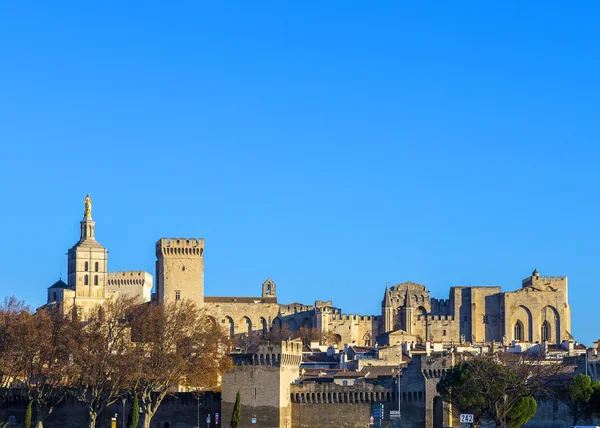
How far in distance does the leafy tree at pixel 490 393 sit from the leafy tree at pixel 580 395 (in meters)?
2.64

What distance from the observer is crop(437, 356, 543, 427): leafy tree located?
86.6 meters

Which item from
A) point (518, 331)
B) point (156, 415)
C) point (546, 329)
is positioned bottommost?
point (156, 415)

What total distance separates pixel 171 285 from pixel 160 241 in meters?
4.63

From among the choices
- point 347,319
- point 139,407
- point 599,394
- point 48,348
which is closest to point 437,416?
point 599,394

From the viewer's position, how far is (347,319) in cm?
15462

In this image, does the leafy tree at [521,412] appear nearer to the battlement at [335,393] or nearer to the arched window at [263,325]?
the battlement at [335,393]

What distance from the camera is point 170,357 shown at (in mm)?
98125

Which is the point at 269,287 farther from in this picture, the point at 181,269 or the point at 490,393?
the point at 490,393

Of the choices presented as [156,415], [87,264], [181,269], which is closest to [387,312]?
[181,269]

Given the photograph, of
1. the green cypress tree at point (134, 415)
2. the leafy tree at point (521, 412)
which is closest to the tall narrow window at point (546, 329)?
the leafy tree at point (521, 412)

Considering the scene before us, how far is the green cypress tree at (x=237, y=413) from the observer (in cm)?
9212

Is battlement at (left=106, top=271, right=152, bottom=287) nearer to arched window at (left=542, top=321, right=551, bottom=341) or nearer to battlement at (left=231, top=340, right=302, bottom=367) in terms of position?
arched window at (left=542, top=321, right=551, bottom=341)

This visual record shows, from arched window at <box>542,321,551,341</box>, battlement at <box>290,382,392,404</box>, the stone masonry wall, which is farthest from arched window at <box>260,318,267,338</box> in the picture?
battlement at <box>290,382,392,404</box>

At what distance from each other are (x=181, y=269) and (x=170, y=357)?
40.2m
